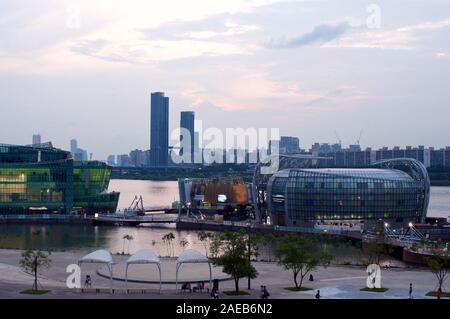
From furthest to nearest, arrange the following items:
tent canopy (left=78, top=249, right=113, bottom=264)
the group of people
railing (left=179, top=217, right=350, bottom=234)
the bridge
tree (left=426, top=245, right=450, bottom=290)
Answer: the bridge, railing (left=179, top=217, right=350, bottom=234), tent canopy (left=78, top=249, right=113, bottom=264), the group of people, tree (left=426, top=245, right=450, bottom=290)

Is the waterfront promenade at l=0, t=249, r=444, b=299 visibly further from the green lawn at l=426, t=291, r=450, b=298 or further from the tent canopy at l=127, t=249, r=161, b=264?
the tent canopy at l=127, t=249, r=161, b=264

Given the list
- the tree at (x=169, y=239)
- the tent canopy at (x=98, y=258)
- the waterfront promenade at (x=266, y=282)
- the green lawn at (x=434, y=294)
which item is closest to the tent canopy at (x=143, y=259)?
the tent canopy at (x=98, y=258)

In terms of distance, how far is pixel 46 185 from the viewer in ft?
203

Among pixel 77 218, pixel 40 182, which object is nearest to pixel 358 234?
pixel 77 218

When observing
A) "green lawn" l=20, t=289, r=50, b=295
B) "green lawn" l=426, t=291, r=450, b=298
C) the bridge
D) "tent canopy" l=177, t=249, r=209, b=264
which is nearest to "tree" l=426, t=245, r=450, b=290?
"green lawn" l=426, t=291, r=450, b=298

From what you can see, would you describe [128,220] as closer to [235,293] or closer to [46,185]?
[46,185]

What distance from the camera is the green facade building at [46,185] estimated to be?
61.3 m

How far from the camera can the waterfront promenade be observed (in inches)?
811

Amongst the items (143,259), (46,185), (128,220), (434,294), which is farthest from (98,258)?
(46,185)

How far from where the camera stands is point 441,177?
145000mm

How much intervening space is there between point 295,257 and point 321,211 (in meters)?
27.1

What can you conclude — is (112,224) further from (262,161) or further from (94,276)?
(94,276)

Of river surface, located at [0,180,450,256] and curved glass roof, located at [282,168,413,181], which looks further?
curved glass roof, located at [282,168,413,181]

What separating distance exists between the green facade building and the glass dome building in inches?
852
